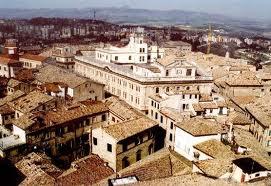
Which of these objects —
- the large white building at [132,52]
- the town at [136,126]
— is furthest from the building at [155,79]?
the large white building at [132,52]

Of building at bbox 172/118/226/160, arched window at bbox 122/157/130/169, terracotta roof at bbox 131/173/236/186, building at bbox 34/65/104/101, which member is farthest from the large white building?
terracotta roof at bbox 131/173/236/186

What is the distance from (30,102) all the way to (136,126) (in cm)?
1808

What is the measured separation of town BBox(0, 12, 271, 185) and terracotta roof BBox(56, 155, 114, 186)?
0.36ft

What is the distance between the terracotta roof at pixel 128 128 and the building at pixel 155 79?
57.5 feet

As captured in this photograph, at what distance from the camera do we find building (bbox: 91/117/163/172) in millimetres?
41000

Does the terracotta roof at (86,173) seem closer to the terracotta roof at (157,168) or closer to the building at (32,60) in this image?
the terracotta roof at (157,168)

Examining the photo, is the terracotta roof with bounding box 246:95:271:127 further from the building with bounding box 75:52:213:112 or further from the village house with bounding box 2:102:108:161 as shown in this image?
the village house with bounding box 2:102:108:161

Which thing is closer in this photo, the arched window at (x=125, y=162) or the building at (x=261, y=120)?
the arched window at (x=125, y=162)

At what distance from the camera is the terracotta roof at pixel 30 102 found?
51700 mm

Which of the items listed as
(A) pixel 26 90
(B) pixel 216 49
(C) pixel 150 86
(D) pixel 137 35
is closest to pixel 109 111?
(C) pixel 150 86

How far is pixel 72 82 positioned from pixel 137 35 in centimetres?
2031

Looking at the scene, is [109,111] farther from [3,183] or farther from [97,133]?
[3,183]

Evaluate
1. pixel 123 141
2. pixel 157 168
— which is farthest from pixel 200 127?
pixel 123 141

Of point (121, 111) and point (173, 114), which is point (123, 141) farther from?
point (173, 114)
